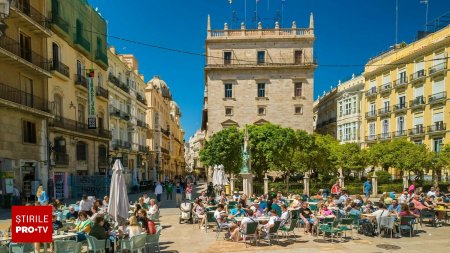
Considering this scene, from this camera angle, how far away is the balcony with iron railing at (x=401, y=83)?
42844 mm

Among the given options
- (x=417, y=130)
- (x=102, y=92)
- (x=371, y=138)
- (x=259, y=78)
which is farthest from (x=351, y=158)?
(x=102, y=92)

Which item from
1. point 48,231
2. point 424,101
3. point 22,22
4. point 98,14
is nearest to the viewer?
point 48,231

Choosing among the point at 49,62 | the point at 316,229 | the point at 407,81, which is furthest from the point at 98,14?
the point at 407,81

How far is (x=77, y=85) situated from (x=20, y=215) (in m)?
25.6

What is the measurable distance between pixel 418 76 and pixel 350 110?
43.3 ft

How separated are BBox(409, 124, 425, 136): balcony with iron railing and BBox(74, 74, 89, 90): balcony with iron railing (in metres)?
37.7

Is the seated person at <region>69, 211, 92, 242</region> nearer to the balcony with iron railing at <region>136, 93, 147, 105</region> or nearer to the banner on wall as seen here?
the banner on wall

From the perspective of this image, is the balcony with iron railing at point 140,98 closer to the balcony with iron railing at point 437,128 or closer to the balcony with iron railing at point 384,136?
the balcony with iron railing at point 384,136

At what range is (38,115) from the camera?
23.1 metres

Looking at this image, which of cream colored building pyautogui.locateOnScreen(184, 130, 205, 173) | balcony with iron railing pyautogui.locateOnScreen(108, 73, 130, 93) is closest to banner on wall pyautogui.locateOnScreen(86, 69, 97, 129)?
balcony with iron railing pyautogui.locateOnScreen(108, 73, 130, 93)

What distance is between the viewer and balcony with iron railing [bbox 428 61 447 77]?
122 ft

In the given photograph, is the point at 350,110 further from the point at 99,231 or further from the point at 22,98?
the point at 99,231

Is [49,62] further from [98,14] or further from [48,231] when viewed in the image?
[48,231]

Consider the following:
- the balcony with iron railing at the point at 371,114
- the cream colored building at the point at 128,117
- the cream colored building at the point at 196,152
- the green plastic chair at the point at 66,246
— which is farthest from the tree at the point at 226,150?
the cream colored building at the point at 196,152
